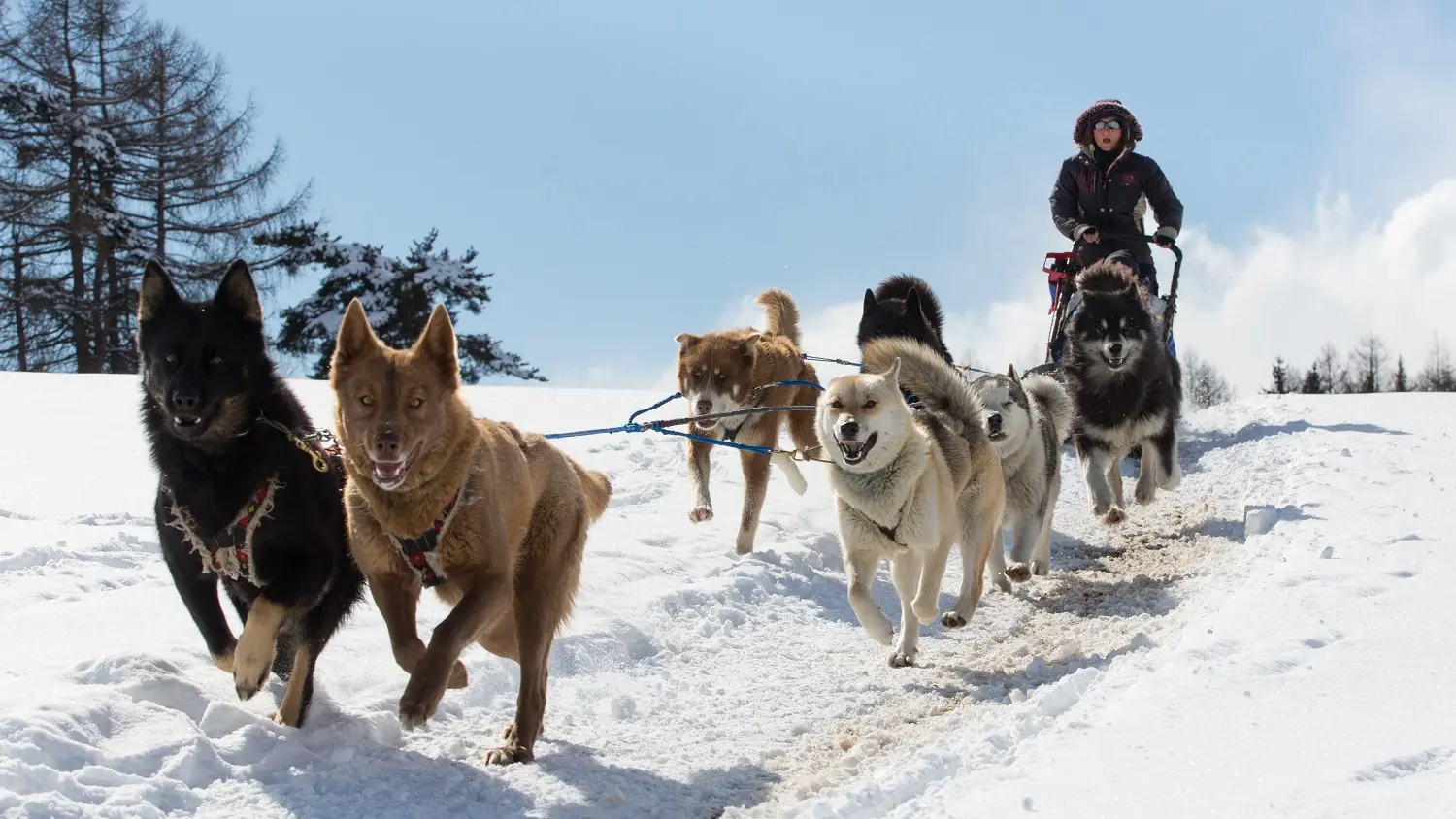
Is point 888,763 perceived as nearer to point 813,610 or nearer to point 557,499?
point 557,499

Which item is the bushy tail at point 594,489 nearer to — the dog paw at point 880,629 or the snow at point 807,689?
the snow at point 807,689

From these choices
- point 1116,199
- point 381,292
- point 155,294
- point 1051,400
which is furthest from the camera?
point 381,292

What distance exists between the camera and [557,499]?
4.45m

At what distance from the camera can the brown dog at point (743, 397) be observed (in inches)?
320

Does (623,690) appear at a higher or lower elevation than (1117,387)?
lower

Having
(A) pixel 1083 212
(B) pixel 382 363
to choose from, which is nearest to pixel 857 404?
(B) pixel 382 363

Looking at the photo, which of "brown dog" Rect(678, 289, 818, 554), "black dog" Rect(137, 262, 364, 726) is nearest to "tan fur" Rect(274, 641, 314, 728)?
"black dog" Rect(137, 262, 364, 726)

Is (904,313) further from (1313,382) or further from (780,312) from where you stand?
(1313,382)

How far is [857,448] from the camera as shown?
564 cm

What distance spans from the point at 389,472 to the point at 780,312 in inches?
255

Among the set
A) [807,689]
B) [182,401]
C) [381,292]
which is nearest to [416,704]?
[182,401]

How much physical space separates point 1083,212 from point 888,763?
752 centimetres

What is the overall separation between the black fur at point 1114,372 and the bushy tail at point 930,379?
2743 mm

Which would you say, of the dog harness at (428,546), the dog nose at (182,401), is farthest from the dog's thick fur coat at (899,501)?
the dog nose at (182,401)
